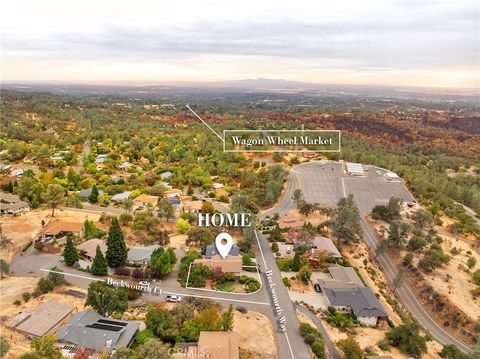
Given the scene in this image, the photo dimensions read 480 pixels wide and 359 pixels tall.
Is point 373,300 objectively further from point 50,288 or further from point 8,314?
point 8,314

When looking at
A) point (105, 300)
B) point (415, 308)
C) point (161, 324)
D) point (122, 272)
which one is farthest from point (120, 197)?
point (415, 308)

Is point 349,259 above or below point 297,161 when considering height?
below

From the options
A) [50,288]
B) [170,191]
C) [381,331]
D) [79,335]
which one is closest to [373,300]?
[381,331]

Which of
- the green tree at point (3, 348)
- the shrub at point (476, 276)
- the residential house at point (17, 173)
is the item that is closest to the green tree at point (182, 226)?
the green tree at point (3, 348)

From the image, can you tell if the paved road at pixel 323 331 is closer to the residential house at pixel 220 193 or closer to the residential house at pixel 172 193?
the residential house at pixel 220 193

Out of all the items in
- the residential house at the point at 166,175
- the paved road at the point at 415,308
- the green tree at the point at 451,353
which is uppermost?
the residential house at the point at 166,175
